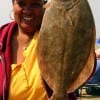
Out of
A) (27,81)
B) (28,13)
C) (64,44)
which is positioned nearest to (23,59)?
(27,81)

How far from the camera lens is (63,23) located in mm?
2725

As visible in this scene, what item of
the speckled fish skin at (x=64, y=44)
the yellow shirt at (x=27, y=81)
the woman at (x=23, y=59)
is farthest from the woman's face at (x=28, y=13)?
the speckled fish skin at (x=64, y=44)

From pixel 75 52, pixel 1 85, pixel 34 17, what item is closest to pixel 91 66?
pixel 75 52

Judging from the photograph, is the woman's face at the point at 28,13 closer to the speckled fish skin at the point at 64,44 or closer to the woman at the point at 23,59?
the woman at the point at 23,59

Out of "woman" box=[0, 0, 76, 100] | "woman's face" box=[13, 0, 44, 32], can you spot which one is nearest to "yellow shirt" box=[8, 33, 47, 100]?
"woman" box=[0, 0, 76, 100]

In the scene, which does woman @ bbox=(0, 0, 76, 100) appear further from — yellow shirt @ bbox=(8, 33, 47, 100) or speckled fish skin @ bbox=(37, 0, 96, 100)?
speckled fish skin @ bbox=(37, 0, 96, 100)

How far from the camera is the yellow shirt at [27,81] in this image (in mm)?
3383

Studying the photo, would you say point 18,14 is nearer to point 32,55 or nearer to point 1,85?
point 32,55

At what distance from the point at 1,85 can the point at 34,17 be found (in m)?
0.58

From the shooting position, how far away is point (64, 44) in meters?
2.76

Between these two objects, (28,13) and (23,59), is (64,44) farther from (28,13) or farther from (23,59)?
(23,59)

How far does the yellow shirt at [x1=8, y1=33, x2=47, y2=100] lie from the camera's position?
338 centimetres

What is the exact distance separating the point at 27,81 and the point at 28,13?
53cm

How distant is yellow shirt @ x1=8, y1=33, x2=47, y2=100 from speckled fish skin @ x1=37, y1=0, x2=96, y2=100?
561mm
